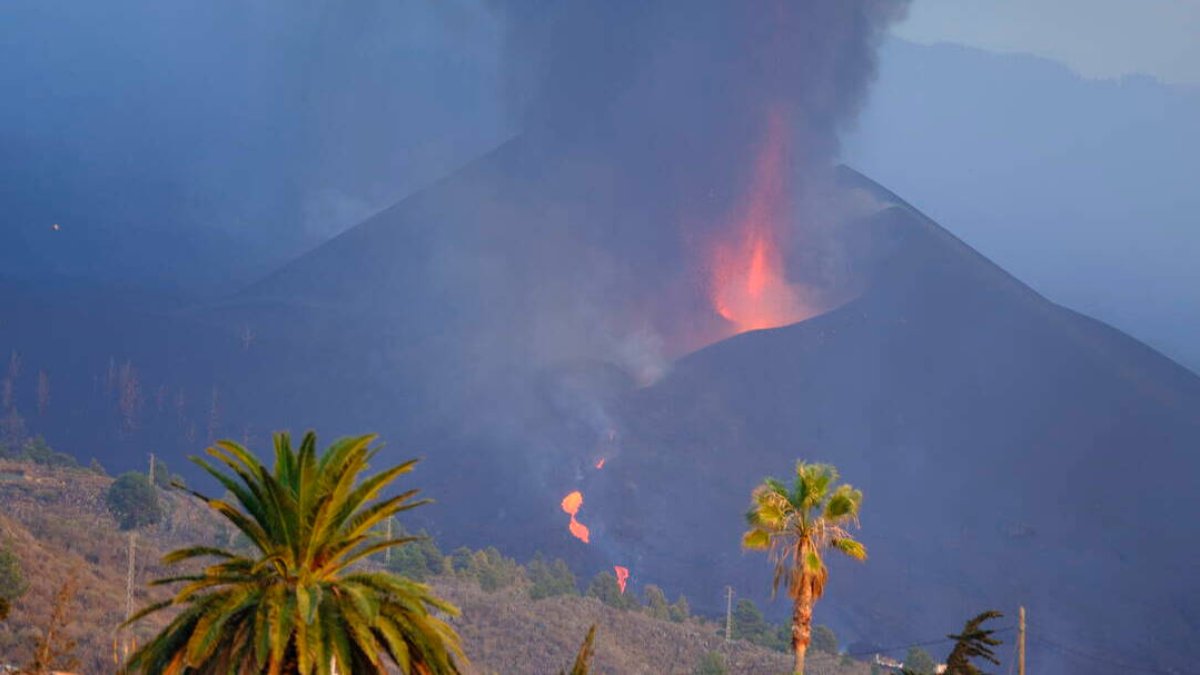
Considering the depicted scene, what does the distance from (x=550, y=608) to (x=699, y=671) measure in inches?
783

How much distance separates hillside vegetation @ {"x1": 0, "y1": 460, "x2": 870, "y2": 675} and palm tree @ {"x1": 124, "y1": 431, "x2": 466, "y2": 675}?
1706 inches

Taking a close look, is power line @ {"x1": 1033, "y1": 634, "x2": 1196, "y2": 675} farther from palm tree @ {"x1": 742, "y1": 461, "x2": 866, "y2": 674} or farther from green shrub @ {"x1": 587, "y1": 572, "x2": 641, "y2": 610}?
palm tree @ {"x1": 742, "y1": 461, "x2": 866, "y2": 674}

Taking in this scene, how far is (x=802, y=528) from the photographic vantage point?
134 ft

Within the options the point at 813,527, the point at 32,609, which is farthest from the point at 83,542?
the point at 813,527

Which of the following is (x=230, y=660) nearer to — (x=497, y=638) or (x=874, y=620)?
(x=497, y=638)

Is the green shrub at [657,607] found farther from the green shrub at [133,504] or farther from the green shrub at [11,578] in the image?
the green shrub at [11,578]

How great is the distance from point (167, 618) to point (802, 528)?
55.5 meters

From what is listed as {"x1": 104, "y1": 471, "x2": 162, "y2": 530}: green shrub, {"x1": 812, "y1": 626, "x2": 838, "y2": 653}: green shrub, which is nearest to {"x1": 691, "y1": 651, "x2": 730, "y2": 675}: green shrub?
{"x1": 812, "y1": 626, "x2": 838, "y2": 653}: green shrub

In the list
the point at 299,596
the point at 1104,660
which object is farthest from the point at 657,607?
the point at 299,596

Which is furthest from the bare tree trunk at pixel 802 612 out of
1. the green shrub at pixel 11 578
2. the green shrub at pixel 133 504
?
the green shrub at pixel 133 504

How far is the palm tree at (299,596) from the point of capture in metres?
23.7

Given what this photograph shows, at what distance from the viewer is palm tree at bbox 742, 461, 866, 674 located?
40.2 m

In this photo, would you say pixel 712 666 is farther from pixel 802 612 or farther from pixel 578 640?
pixel 802 612

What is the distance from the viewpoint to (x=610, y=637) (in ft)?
359
